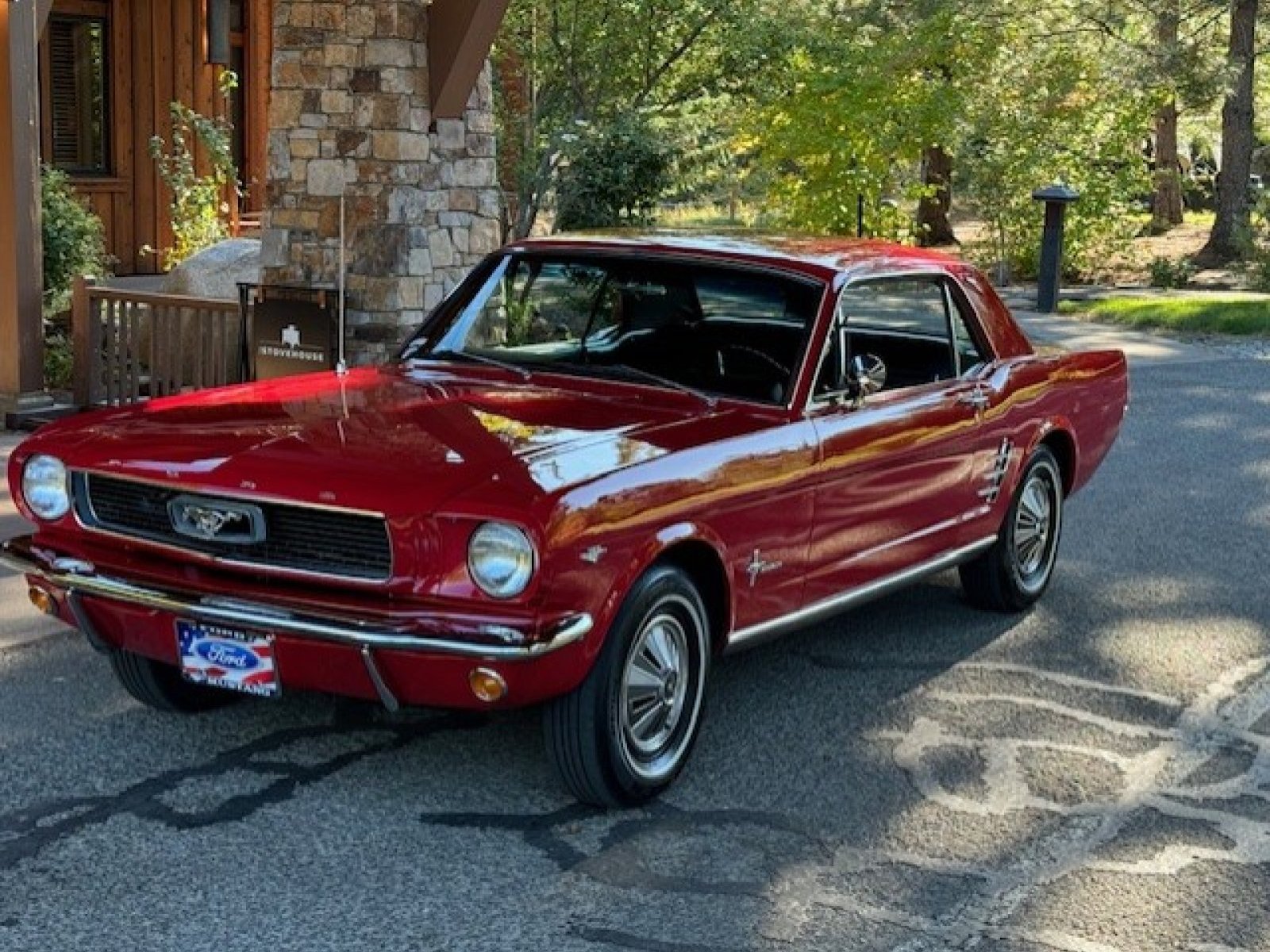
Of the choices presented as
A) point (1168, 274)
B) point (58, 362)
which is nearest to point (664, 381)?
point (58, 362)

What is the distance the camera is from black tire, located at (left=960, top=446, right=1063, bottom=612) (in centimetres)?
736

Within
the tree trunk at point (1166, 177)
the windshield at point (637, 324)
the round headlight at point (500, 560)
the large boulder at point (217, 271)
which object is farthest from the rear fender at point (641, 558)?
the tree trunk at point (1166, 177)

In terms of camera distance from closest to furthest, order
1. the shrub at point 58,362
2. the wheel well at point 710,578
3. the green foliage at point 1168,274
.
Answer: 1. the wheel well at point 710,578
2. the shrub at point 58,362
3. the green foliage at point 1168,274

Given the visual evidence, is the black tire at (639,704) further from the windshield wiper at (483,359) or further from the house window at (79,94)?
the house window at (79,94)

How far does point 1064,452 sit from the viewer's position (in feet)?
25.6

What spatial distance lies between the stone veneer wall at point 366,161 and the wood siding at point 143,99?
7.68 meters

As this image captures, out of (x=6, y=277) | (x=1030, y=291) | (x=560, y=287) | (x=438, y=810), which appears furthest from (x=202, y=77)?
(x=438, y=810)

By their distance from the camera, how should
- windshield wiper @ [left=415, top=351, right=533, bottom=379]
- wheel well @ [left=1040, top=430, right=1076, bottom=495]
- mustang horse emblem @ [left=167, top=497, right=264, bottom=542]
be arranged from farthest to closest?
wheel well @ [left=1040, top=430, right=1076, bottom=495] → windshield wiper @ [left=415, top=351, right=533, bottom=379] → mustang horse emblem @ [left=167, top=497, right=264, bottom=542]

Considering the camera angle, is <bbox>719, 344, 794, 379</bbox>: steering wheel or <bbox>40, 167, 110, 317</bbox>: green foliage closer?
<bbox>719, 344, 794, 379</bbox>: steering wheel

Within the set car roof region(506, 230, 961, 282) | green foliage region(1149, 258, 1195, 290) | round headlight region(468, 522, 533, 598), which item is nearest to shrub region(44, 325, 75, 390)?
car roof region(506, 230, 961, 282)

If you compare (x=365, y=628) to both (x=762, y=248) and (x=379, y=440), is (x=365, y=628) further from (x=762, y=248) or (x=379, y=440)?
(x=762, y=248)

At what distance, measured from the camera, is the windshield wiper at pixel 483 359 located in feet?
20.5

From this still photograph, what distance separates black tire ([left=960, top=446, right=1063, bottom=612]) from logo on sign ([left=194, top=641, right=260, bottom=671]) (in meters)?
3.37

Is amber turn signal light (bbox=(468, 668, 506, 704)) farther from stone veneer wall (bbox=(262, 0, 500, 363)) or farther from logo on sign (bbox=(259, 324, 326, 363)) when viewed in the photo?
stone veneer wall (bbox=(262, 0, 500, 363))
